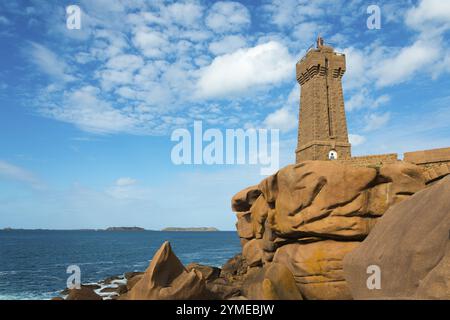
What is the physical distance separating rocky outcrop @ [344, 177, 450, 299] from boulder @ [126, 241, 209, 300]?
7.46 m

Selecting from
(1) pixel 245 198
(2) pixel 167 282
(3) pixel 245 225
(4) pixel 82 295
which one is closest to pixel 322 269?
(2) pixel 167 282

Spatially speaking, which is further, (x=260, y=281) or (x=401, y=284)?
(x=260, y=281)

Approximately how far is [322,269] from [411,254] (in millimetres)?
8052

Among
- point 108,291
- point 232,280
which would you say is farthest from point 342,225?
point 108,291

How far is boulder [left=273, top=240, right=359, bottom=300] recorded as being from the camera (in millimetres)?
14570

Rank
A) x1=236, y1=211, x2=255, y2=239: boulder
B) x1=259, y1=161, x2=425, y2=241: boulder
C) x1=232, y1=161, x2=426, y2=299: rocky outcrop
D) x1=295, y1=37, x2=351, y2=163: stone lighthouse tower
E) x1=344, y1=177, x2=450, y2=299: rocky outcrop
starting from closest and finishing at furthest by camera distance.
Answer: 1. x1=344, y1=177, x2=450, y2=299: rocky outcrop
2. x1=232, y1=161, x2=426, y2=299: rocky outcrop
3. x1=259, y1=161, x2=425, y2=241: boulder
4. x1=236, y1=211, x2=255, y2=239: boulder
5. x1=295, y1=37, x2=351, y2=163: stone lighthouse tower

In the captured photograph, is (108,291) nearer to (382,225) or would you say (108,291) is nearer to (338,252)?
(338,252)

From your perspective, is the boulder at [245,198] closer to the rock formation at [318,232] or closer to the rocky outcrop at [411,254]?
the rock formation at [318,232]

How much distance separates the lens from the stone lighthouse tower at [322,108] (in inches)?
1299

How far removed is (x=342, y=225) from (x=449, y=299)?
918 cm

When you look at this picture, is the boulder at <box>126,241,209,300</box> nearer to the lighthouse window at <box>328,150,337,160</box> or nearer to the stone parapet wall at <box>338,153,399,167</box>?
the stone parapet wall at <box>338,153,399,167</box>

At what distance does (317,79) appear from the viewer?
3422 centimetres

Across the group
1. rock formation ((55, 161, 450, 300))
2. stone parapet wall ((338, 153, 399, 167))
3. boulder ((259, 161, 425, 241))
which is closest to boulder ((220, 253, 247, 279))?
rock formation ((55, 161, 450, 300))

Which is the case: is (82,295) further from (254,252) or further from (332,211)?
(332,211)
